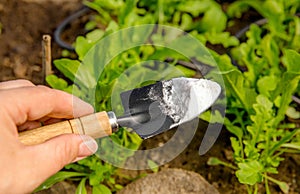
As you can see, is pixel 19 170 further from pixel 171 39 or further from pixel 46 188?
pixel 171 39

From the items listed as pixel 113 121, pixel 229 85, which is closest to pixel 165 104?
pixel 113 121

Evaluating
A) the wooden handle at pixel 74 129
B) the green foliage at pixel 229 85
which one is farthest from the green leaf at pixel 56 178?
the wooden handle at pixel 74 129

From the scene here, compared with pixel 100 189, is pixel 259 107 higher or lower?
higher

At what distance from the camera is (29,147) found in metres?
1.12

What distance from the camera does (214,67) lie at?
5.47 feet

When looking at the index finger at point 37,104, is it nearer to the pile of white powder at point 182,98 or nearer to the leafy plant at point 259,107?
the pile of white powder at point 182,98

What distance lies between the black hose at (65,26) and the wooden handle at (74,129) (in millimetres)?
770

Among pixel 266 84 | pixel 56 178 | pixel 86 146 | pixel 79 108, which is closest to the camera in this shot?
pixel 86 146

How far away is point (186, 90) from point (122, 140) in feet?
0.94

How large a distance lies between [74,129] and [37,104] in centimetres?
9

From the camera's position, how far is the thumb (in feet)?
3.63

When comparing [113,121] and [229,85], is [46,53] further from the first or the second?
[229,85]

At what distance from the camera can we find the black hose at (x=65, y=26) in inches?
79.0

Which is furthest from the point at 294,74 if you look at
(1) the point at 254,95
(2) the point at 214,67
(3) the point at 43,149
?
(3) the point at 43,149
